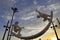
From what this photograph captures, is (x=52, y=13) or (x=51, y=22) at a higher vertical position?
(x=52, y=13)

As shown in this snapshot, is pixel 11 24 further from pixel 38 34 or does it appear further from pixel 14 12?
pixel 38 34

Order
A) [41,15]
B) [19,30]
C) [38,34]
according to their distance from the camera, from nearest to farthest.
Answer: [38,34]
[41,15]
[19,30]

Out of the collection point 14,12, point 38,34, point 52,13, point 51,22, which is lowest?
point 38,34

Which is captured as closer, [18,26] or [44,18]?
[44,18]

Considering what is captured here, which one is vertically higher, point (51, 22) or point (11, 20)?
point (11, 20)

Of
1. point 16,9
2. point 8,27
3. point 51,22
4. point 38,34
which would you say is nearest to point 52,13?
point 51,22

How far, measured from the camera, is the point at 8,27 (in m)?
27.6

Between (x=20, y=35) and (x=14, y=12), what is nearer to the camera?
(x=14, y=12)

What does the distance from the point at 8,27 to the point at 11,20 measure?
1.71 metres

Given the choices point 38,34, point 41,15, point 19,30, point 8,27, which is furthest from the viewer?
point 19,30

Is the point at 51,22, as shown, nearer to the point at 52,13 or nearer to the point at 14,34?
the point at 52,13

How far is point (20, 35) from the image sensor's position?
30.1 m

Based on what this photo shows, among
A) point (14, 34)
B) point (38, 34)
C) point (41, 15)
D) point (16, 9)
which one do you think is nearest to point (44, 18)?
point (41, 15)

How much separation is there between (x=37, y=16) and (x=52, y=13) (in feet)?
9.79
